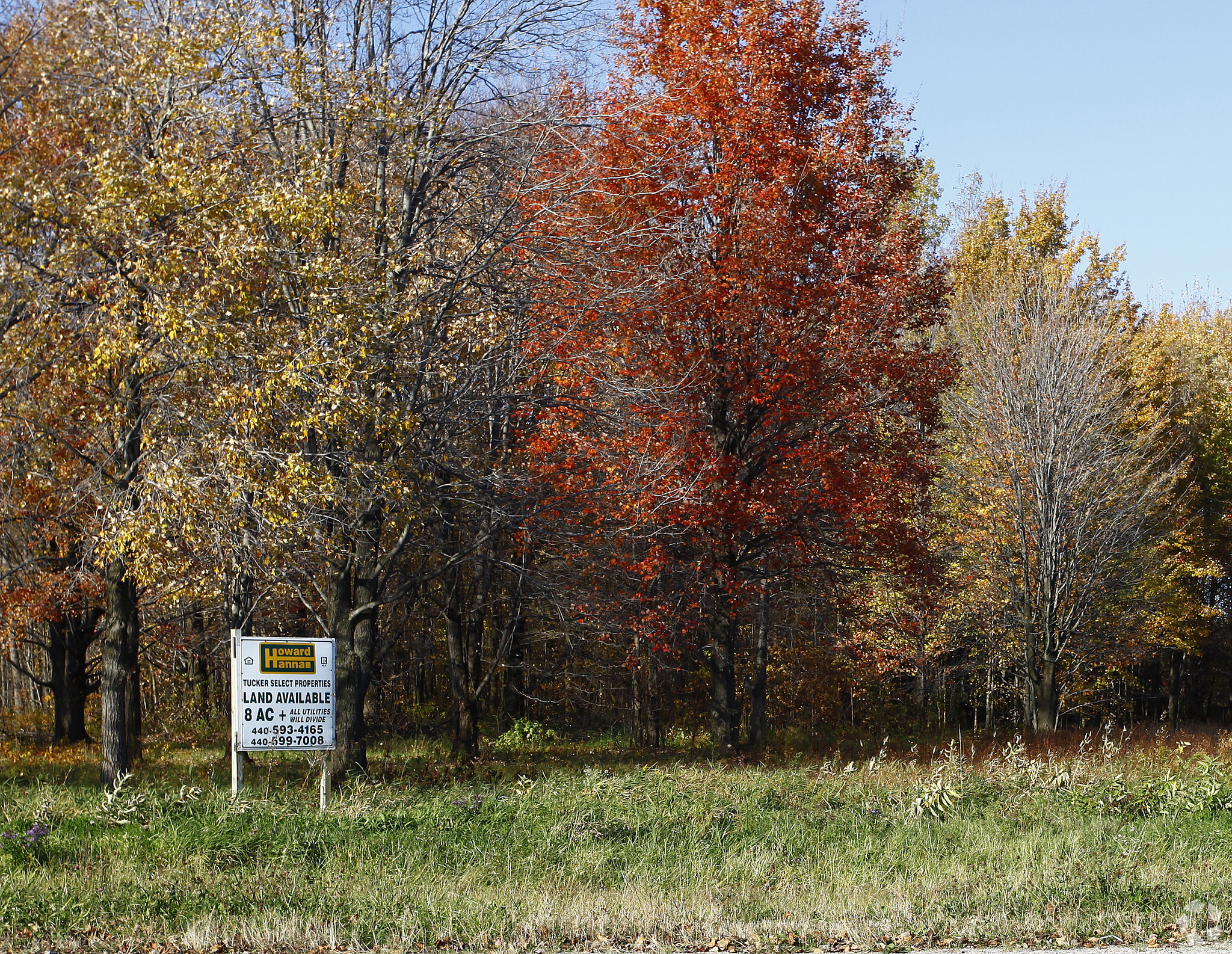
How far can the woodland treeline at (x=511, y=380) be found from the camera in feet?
34.3

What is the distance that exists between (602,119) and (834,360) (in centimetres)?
480

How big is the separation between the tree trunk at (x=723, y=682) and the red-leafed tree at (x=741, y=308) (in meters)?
→ 0.04

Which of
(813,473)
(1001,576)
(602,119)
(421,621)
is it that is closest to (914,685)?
(1001,576)

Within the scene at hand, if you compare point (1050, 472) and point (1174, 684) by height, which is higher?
point (1050, 472)

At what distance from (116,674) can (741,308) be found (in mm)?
9217

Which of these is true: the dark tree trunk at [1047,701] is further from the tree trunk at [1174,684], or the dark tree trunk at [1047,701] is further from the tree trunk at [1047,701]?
the tree trunk at [1174,684]

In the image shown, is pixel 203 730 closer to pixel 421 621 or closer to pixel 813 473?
pixel 421 621

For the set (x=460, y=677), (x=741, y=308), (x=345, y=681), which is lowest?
(x=460, y=677)

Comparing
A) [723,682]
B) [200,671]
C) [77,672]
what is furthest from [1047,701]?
[200,671]

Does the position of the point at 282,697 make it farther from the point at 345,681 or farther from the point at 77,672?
the point at 77,672

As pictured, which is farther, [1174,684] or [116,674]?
[1174,684]

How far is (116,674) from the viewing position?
11875mm

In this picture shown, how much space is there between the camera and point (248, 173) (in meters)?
11.5

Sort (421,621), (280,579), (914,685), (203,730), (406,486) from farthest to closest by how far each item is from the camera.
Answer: (914,685)
(421,621)
(203,730)
(280,579)
(406,486)
